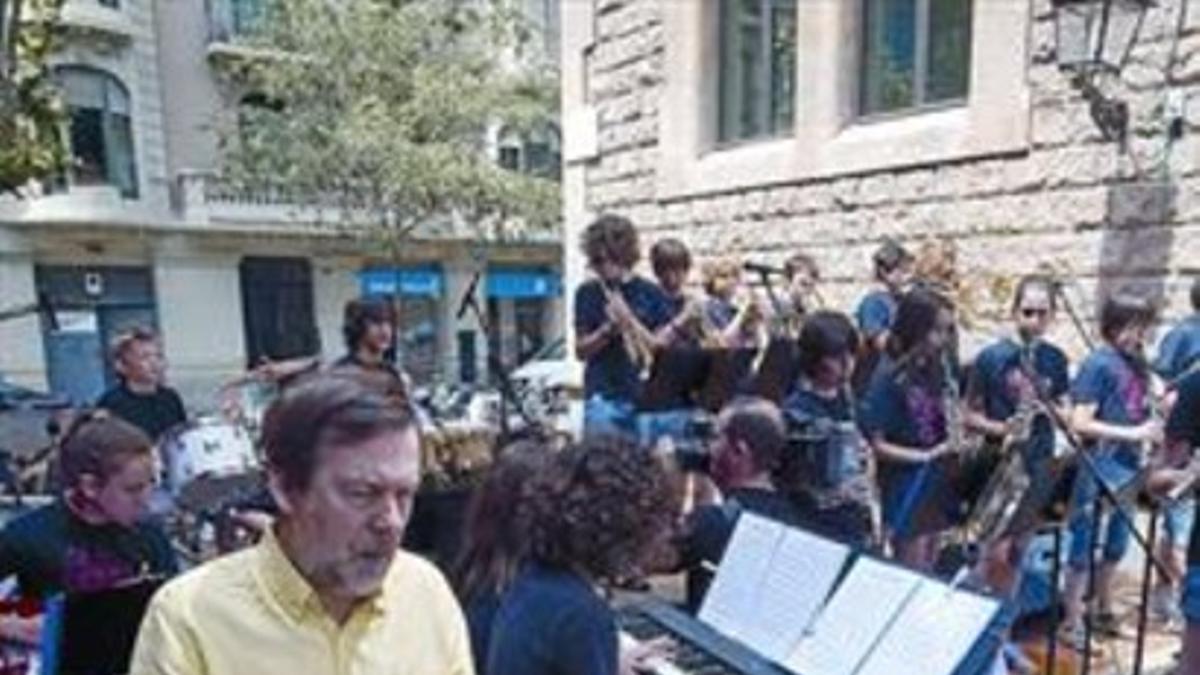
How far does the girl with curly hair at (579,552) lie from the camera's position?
2287 mm

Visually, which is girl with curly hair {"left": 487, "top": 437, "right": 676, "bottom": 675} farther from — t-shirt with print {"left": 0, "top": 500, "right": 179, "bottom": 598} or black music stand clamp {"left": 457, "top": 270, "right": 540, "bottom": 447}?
black music stand clamp {"left": 457, "top": 270, "right": 540, "bottom": 447}

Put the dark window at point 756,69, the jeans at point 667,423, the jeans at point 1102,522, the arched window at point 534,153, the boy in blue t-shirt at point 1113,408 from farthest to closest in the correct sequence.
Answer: the arched window at point 534,153 → the dark window at point 756,69 → the jeans at point 667,423 → the boy in blue t-shirt at point 1113,408 → the jeans at point 1102,522

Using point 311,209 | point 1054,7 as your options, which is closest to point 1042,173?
point 1054,7

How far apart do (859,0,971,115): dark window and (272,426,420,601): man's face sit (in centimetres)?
585

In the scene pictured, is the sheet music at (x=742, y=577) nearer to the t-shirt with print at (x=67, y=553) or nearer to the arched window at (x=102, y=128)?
the t-shirt with print at (x=67, y=553)

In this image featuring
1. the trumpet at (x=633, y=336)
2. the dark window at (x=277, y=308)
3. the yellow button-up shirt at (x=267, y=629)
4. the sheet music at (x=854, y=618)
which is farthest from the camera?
the dark window at (x=277, y=308)

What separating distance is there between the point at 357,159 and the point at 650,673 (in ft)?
51.0

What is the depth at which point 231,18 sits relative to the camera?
23.8 meters

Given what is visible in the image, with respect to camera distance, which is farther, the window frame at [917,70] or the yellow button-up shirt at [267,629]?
the window frame at [917,70]

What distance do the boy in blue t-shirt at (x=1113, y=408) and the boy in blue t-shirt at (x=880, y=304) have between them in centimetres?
116

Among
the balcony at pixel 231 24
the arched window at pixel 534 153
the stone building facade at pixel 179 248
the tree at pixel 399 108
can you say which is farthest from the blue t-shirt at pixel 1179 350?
the balcony at pixel 231 24

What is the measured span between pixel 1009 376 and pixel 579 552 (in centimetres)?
320

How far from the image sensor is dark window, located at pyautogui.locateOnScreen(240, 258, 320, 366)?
23.8 metres

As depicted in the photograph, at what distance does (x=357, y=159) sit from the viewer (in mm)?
17375
